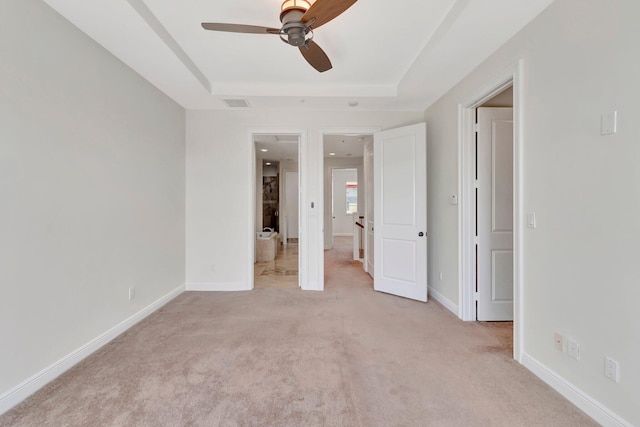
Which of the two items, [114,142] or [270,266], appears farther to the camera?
[270,266]

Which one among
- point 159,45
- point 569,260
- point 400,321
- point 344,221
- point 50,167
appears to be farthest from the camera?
point 344,221

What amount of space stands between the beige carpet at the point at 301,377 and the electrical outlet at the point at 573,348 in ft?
0.94

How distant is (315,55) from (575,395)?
2.81 m

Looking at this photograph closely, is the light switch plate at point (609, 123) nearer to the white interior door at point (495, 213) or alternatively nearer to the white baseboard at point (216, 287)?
the white interior door at point (495, 213)

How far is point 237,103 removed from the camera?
11.6ft

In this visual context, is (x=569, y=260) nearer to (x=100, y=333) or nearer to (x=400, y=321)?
(x=400, y=321)

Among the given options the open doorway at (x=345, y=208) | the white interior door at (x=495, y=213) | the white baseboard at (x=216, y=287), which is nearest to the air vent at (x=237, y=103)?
the open doorway at (x=345, y=208)

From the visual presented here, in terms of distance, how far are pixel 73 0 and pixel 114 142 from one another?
3.43 ft

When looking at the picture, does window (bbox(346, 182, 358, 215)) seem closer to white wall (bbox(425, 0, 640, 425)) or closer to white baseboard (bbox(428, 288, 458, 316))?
white baseboard (bbox(428, 288, 458, 316))

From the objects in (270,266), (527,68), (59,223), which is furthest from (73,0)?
(270,266)

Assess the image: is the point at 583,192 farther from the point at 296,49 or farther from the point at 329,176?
the point at 329,176

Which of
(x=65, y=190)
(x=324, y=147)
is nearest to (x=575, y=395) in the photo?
(x=65, y=190)

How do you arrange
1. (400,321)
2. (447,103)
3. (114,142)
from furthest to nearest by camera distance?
(447,103) → (400,321) → (114,142)

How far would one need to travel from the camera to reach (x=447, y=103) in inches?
125
